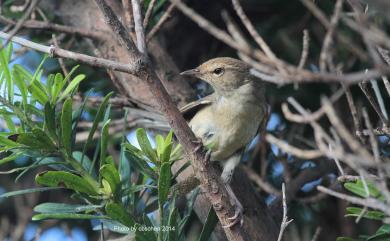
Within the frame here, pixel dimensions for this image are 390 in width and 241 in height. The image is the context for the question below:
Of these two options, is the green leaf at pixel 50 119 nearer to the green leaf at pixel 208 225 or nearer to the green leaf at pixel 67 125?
the green leaf at pixel 67 125

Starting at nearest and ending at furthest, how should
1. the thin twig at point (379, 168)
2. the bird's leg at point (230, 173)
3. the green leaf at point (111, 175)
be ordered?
1. the thin twig at point (379, 168)
2. the green leaf at point (111, 175)
3. the bird's leg at point (230, 173)

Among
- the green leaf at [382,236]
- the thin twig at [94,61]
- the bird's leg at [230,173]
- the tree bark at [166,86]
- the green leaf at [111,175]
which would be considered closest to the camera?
the thin twig at [94,61]

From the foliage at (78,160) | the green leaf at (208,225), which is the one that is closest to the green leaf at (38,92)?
the foliage at (78,160)

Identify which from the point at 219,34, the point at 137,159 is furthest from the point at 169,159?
the point at 219,34

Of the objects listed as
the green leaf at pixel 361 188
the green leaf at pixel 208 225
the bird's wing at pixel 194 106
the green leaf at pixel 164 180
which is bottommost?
the green leaf at pixel 361 188

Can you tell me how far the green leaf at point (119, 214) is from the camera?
2.63 metres

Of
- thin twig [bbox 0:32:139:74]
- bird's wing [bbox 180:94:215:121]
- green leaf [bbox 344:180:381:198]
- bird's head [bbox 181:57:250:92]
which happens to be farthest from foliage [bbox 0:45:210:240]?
bird's head [bbox 181:57:250:92]

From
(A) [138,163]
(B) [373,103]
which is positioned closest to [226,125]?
(A) [138,163]

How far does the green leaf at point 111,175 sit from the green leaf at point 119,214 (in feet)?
0.32

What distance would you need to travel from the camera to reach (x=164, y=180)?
267cm

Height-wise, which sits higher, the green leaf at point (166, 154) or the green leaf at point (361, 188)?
the green leaf at point (166, 154)

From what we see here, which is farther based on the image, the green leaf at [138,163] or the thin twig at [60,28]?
the thin twig at [60,28]

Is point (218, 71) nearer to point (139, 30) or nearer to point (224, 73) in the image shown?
point (224, 73)

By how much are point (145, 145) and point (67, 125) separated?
35cm
